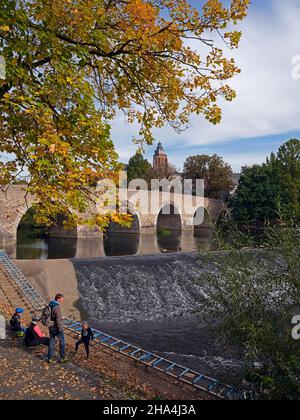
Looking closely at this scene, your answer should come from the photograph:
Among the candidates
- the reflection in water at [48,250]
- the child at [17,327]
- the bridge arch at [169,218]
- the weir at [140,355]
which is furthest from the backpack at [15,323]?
the bridge arch at [169,218]

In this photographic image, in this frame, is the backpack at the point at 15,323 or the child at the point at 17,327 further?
the backpack at the point at 15,323

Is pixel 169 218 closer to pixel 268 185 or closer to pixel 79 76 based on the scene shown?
pixel 268 185

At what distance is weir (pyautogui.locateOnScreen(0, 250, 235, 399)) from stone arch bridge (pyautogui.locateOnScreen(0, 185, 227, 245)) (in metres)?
17.2

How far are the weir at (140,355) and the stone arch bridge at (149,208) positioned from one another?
1717cm

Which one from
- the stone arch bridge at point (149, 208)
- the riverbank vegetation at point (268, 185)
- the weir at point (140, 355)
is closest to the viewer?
the weir at point (140, 355)

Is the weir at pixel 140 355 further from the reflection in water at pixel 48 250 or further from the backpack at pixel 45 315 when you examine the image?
the reflection in water at pixel 48 250

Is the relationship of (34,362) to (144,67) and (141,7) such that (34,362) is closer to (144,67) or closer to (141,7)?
(144,67)

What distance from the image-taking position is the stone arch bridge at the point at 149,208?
3152cm

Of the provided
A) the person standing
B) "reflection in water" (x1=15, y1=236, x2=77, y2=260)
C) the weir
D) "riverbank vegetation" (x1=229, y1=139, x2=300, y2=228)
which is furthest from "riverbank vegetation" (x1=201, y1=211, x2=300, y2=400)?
"riverbank vegetation" (x1=229, y1=139, x2=300, y2=228)

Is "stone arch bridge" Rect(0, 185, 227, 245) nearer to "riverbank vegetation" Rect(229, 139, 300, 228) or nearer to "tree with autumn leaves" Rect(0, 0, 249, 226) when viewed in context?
"riverbank vegetation" Rect(229, 139, 300, 228)

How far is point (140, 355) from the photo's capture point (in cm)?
930

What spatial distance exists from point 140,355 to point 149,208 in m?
38.1
